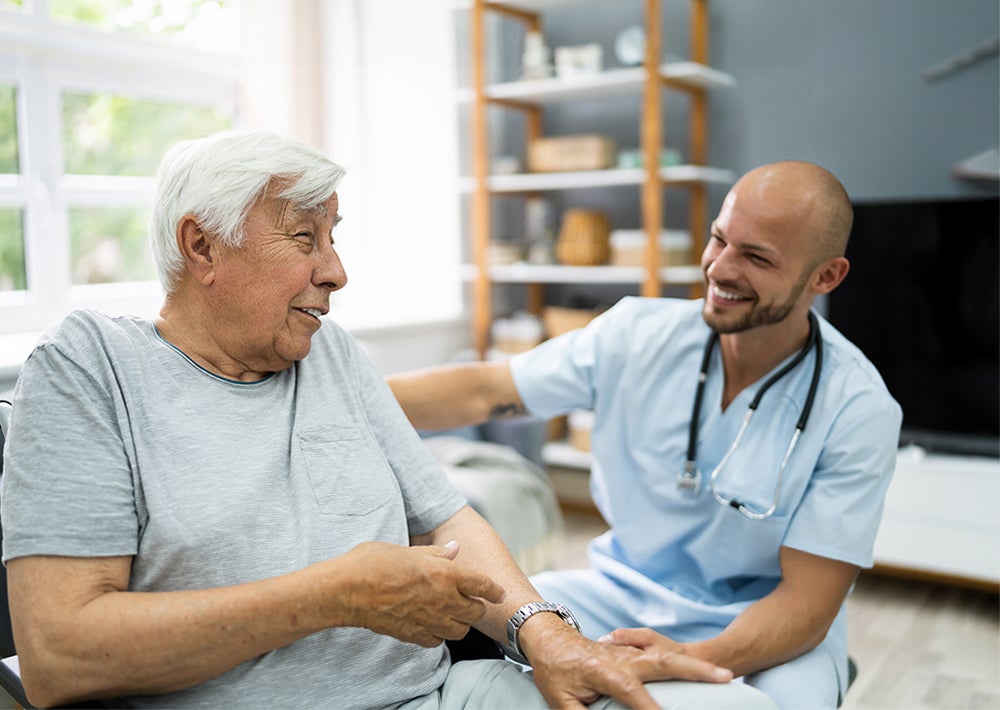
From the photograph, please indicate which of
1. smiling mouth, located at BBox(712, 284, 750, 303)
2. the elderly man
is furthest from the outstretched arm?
smiling mouth, located at BBox(712, 284, 750, 303)

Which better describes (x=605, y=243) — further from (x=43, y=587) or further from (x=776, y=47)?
(x=43, y=587)

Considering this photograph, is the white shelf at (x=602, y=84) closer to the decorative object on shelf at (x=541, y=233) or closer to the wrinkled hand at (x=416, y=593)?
the decorative object on shelf at (x=541, y=233)

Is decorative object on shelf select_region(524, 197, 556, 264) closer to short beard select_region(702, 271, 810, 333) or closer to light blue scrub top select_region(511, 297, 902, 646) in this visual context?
light blue scrub top select_region(511, 297, 902, 646)

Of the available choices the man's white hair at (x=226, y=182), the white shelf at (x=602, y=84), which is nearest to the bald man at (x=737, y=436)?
the man's white hair at (x=226, y=182)

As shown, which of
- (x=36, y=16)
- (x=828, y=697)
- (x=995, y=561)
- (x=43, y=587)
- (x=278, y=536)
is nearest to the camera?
(x=43, y=587)

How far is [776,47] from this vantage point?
3383 millimetres

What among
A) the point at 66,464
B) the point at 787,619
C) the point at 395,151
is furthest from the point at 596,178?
the point at 66,464

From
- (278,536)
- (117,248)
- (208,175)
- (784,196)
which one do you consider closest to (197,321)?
(208,175)

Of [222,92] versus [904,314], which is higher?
[222,92]

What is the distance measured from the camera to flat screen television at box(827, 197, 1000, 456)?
2.89 m

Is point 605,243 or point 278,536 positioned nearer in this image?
point 278,536

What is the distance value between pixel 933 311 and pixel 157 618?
2.70m

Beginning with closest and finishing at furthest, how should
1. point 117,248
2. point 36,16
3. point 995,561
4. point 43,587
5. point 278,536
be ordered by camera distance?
1. point 43,587
2. point 278,536
3. point 995,561
4. point 36,16
5. point 117,248

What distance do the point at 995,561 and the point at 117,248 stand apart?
304 cm
